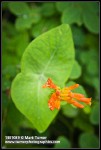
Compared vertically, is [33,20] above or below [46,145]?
above

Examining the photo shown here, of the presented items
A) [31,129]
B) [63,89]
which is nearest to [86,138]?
[31,129]

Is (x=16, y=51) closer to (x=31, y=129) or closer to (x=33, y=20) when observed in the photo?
(x=33, y=20)

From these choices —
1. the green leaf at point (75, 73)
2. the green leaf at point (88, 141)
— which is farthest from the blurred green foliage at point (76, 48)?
the green leaf at point (75, 73)

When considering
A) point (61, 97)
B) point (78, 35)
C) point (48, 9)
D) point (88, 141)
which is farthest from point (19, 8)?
point (88, 141)

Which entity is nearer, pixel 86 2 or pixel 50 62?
pixel 50 62

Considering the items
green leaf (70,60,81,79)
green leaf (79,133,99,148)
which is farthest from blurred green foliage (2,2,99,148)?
green leaf (70,60,81,79)

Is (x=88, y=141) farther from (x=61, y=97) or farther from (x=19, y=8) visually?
(x=19, y=8)
